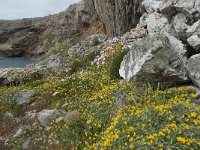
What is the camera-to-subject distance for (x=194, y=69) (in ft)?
29.5

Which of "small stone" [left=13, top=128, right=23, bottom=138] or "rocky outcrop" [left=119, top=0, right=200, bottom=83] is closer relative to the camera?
"rocky outcrop" [left=119, top=0, right=200, bottom=83]

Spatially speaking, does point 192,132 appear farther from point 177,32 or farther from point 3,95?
point 3,95

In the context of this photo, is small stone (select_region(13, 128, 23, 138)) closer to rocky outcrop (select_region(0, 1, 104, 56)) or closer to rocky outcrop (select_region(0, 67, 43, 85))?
rocky outcrop (select_region(0, 67, 43, 85))

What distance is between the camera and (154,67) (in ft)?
31.2

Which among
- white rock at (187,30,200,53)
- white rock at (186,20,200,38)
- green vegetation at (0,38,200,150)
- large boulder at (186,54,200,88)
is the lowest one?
green vegetation at (0,38,200,150)

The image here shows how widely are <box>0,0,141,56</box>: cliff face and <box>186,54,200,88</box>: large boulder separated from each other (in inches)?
510

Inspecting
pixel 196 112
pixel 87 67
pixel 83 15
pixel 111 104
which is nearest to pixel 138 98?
pixel 111 104

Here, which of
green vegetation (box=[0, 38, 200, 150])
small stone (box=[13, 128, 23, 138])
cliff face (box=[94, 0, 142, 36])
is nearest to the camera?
green vegetation (box=[0, 38, 200, 150])

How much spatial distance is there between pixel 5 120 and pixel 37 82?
3355 mm

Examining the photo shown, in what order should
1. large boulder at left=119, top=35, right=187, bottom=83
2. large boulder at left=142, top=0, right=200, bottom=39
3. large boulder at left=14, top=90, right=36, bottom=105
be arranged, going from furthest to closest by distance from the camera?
large boulder at left=14, top=90, right=36, bottom=105
large boulder at left=142, top=0, right=200, bottom=39
large boulder at left=119, top=35, right=187, bottom=83

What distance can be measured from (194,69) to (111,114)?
2160mm

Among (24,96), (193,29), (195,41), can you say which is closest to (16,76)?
(24,96)

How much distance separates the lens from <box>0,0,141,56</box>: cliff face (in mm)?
22453

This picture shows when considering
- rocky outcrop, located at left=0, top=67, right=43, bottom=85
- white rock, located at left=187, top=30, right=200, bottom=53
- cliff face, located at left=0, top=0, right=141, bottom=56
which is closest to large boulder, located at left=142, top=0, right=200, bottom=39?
white rock, located at left=187, top=30, right=200, bottom=53
